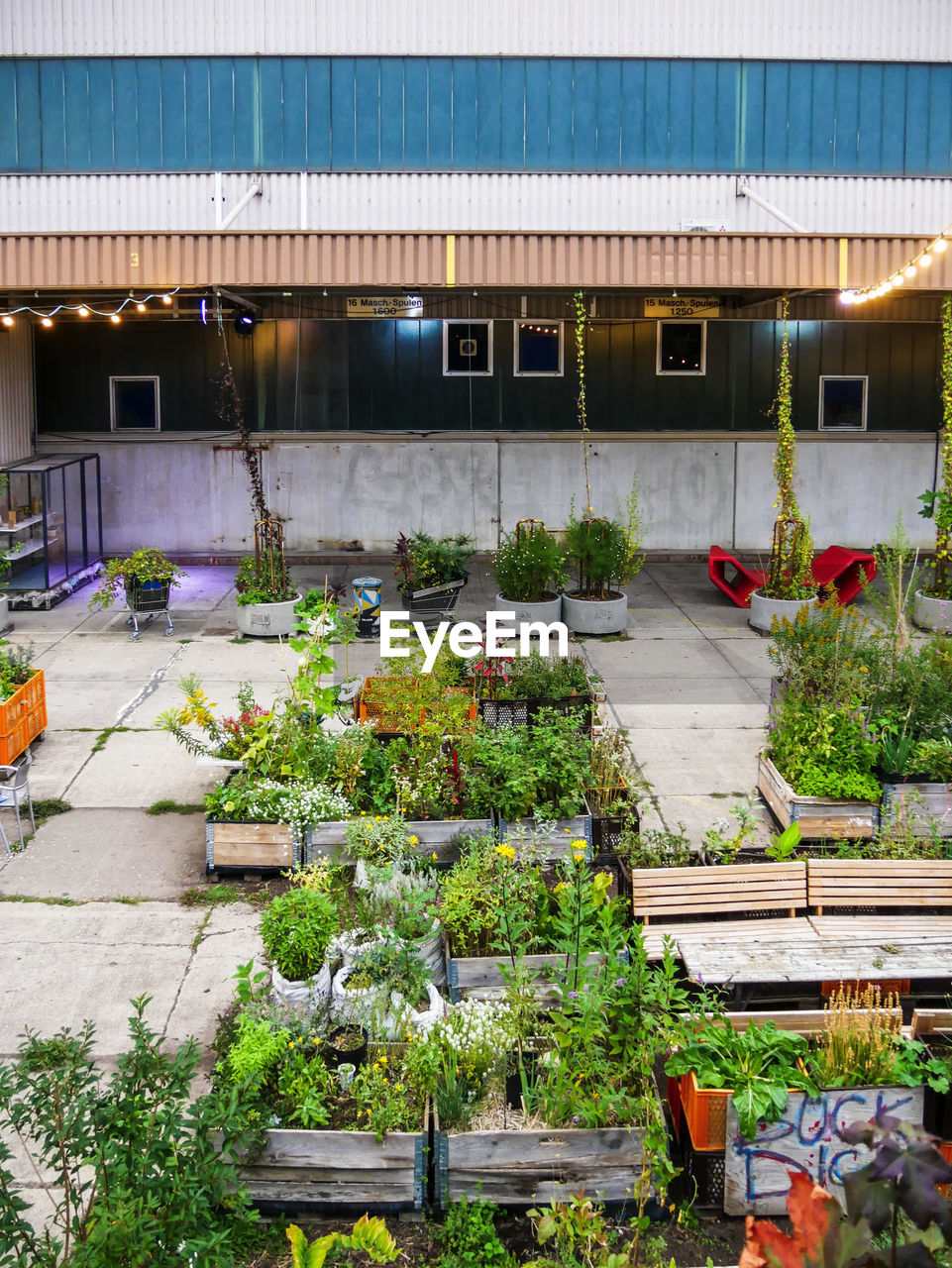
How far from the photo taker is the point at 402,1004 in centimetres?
655

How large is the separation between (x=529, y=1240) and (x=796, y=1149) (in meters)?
1.25

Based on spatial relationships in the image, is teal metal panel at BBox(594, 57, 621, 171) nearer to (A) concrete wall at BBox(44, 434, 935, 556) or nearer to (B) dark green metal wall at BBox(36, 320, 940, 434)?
(B) dark green metal wall at BBox(36, 320, 940, 434)

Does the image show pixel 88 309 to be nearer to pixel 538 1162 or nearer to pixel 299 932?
pixel 299 932

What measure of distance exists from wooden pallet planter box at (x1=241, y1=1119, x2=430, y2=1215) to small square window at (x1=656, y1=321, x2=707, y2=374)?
18.7 metres

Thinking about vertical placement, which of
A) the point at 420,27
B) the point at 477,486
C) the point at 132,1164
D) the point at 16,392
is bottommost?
the point at 132,1164

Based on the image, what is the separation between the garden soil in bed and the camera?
5.36 meters

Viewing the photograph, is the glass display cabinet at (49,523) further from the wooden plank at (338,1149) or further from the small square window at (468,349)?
the wooden plank at (338,1149)

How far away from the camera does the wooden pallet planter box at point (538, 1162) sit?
18.4 ft

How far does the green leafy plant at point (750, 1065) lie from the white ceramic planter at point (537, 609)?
1092 centimetres

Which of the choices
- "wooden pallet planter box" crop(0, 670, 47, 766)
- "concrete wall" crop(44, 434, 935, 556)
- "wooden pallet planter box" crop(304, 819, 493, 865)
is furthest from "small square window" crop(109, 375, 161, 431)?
"wooden pallet planter box" crop(304, 819, 493, 865)

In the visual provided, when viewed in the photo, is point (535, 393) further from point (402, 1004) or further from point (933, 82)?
point (402, 1004)

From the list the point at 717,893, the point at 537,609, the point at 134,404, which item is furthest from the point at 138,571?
the point at 717,893

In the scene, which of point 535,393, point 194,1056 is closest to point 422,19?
point 535,393

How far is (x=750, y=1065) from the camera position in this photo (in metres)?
5.62
